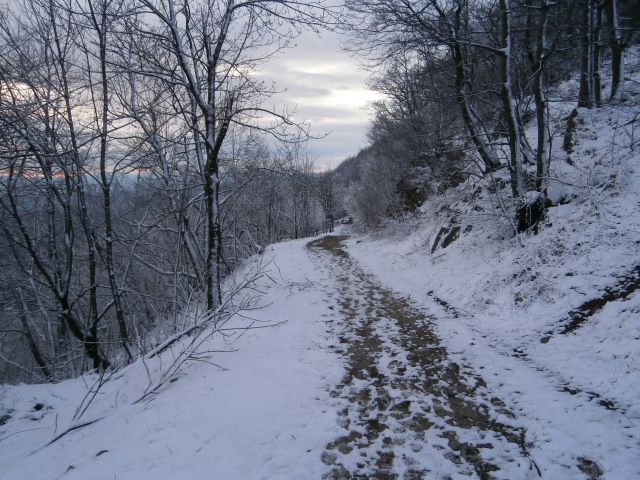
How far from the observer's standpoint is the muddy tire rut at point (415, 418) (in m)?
3.06

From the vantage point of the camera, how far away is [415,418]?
12.4 feet

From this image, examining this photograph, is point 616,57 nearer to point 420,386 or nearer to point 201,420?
point 420,386

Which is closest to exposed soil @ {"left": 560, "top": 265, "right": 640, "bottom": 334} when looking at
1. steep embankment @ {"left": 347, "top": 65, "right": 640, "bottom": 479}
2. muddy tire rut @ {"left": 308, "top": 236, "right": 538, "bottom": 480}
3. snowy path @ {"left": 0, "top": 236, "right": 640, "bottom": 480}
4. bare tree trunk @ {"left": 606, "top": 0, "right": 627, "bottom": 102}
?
steep embankment @ {"left": 347, "top": 65, "right": 640, "bottom": 479}

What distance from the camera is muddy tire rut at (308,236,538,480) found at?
10.0 ft

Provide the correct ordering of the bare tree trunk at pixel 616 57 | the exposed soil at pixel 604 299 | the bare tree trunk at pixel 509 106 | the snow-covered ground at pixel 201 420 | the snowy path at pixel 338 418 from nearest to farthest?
the snowy path at pixel 338 418 → the snow-covered ground at pixel 201 420 → the exposed soil at pixel 604 299 → the bare tree trunk at pixel 509 106 → the bare tree trunk at pixel 616 57

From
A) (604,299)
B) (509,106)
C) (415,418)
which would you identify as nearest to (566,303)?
(604,299)

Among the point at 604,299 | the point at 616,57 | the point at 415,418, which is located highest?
the point at 616,57

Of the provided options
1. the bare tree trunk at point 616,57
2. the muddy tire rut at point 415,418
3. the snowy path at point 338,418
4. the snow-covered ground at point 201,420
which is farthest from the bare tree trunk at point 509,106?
the bare tree trunk at point 616,57

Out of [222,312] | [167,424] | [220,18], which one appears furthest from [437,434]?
[220,18]

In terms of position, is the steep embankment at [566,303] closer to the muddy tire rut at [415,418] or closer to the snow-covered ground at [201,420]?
the muddy tire rut at [415,418]

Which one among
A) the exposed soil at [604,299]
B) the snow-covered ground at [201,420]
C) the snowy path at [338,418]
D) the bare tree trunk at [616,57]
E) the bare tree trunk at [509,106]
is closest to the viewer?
the snowy path at [338,418]

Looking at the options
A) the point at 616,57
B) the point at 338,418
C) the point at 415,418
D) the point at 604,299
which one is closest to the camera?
the point at 415,418

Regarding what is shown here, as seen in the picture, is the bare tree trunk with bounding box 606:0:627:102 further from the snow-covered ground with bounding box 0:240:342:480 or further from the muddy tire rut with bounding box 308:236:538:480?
the snow-covered ground with bounding box 0:240:342:480

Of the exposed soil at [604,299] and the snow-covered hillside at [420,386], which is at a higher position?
the exposed soil at [604,299]
